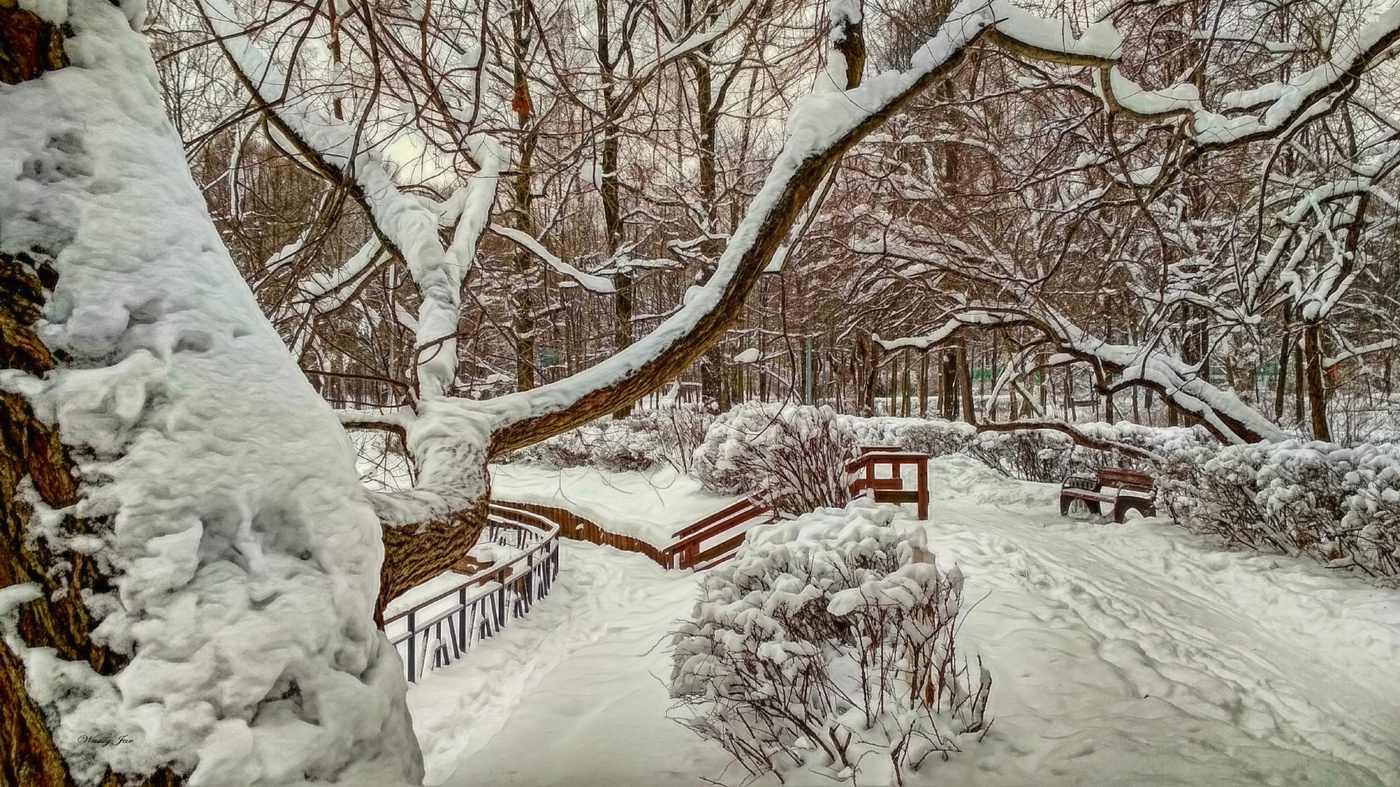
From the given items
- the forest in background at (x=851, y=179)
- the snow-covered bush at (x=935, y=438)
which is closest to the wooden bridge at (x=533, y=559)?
the forest in background at (x=851, y=179)

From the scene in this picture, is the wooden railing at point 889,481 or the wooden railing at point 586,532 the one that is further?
the wooden railing at point 586,532

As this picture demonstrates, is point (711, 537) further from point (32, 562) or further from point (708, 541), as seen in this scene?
point (32, 562)

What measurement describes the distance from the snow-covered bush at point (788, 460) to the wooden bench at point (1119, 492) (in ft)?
11.1

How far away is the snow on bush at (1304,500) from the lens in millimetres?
5602

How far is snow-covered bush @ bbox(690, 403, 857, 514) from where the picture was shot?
7.35 metres

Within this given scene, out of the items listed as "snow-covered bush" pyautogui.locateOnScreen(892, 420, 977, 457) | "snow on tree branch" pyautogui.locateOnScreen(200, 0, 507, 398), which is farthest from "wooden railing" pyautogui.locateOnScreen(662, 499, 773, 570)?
"snow-covered bush" pyautogui.locateOnScreen(892, 420, 977, 457)

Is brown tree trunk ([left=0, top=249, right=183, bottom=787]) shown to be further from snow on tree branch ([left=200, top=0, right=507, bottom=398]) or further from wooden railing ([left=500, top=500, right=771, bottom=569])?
wooden railing ([left=500, top=500, right=771, bottom=569])

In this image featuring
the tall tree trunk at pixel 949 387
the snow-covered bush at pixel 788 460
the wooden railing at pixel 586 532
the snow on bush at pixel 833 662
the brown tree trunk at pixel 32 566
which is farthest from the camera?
the tall tree trunk at pixel 949 387

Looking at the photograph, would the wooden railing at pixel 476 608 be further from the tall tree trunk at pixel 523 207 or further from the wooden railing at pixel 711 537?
the tall tree trunk at pixel 523 207

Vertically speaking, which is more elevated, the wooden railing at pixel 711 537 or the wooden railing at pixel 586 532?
the wooden railing at pixel 711 537

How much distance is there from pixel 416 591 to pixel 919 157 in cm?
975

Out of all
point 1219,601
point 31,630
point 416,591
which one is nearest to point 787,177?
point 31,630

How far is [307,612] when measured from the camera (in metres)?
1.42

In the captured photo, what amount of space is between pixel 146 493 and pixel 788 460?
6.58m
